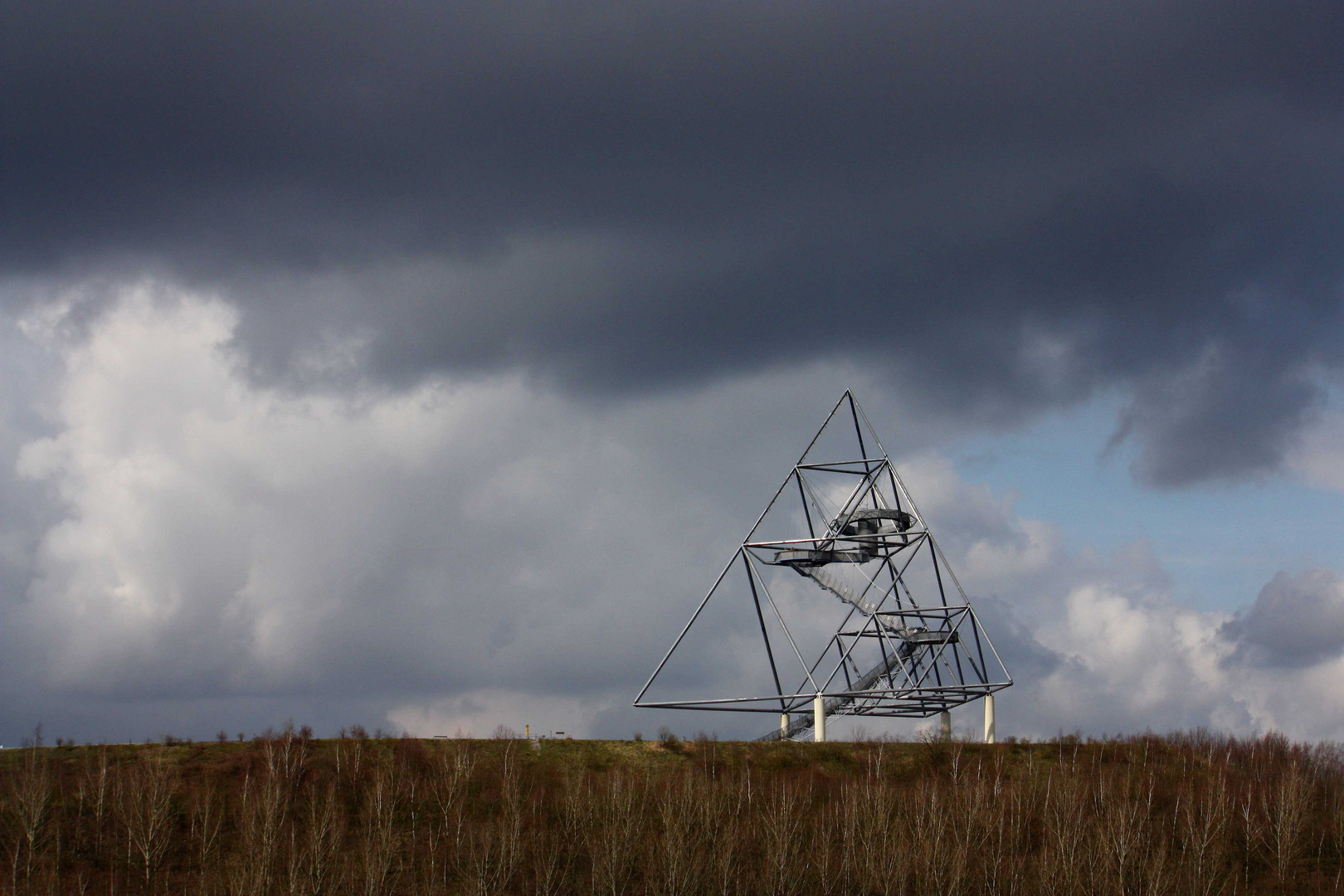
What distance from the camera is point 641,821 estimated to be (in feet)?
215

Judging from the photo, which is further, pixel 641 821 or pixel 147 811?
pixel 641 821

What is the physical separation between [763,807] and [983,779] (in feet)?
39.3

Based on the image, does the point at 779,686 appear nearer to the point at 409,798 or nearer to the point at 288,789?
the point at 409,798

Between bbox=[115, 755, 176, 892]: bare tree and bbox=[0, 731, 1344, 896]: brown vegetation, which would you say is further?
bbox=[0, 731, 1344, 896]: brown vegetation

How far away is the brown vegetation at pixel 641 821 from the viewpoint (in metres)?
59.8

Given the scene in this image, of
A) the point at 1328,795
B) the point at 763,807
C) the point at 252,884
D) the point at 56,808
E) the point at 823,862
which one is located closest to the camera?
the point at 252,884

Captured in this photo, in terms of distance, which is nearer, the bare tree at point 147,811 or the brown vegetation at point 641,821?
the bare tree at point 147,811

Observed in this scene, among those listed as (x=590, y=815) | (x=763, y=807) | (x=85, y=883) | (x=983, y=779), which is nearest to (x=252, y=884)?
(x=85, y=883)

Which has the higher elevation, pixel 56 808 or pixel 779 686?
pixel 779 686

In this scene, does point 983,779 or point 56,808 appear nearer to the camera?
point 56,808

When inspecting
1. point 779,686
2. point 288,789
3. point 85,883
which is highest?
point 779,686

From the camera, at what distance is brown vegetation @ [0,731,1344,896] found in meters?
59.8

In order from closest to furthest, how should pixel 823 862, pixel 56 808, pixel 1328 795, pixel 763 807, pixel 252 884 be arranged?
1. pixel 252 884
2. pixel 56 808
3. pixel 823 862
4. pixel 763 807
5. pixel 1328 795

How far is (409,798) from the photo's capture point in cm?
6538
